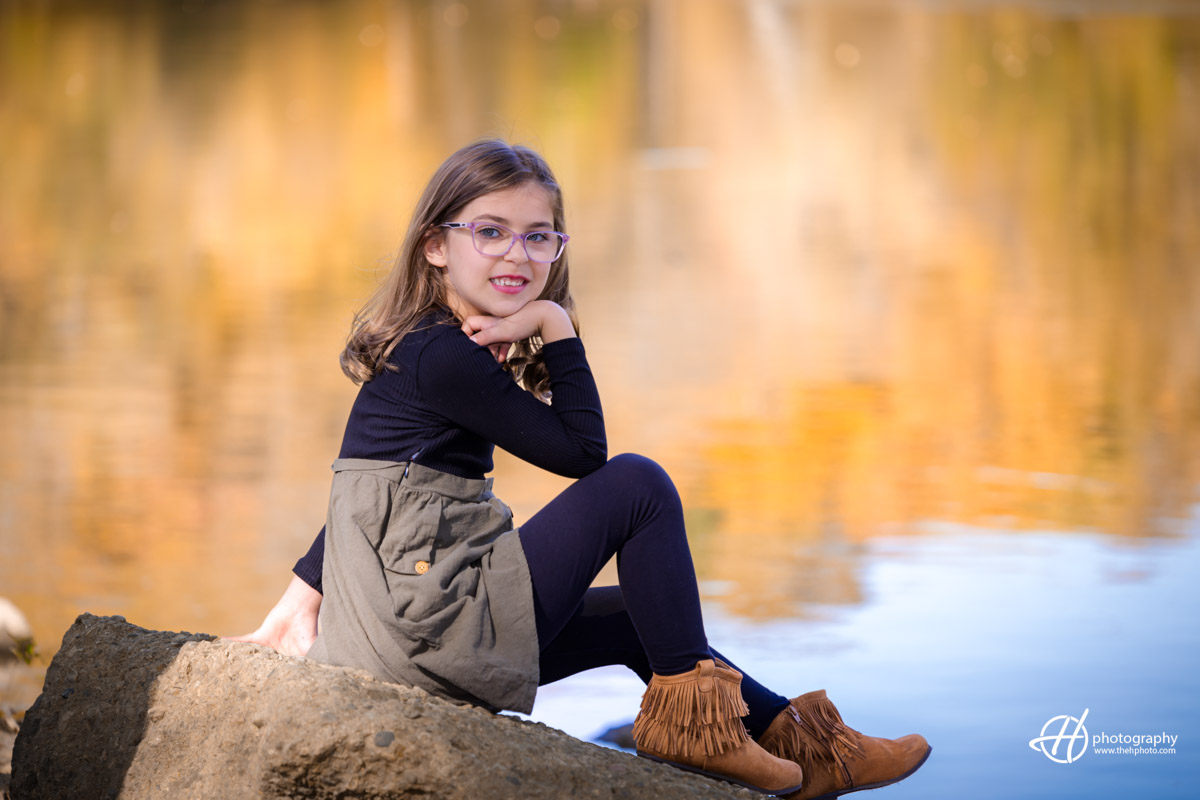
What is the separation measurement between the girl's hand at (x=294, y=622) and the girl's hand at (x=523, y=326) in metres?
0.43

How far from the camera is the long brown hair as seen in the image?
1.82 m

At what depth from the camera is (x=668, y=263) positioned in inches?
233

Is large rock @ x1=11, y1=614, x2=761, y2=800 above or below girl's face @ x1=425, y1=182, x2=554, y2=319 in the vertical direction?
below

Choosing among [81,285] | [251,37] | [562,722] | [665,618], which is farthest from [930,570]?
[251,37]

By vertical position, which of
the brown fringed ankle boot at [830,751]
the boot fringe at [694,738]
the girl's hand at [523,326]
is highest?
the girl's hand at [523,326]

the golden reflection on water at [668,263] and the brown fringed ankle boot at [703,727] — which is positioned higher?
the golden reflection on water at [668,263]

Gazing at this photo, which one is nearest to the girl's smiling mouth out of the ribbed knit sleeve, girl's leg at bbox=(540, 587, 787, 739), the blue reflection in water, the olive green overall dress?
the ribbed knit sleeve

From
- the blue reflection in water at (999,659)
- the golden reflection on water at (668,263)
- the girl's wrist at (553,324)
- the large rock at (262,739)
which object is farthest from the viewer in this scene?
the golden reflection on water at (668,263)

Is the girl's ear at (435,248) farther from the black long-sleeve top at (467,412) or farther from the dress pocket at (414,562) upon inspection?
the dress pocket at (414,562)

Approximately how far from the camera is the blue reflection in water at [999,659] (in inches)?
91.6

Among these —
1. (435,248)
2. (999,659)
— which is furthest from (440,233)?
(999,659)

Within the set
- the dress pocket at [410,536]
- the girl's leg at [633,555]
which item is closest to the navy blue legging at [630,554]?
the girl's leg at [633,555]

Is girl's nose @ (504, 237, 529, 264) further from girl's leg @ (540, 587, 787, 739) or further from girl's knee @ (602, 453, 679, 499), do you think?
girl's leg @ (540, 587, 787, 739)

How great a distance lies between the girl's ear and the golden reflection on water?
49.8 inches
